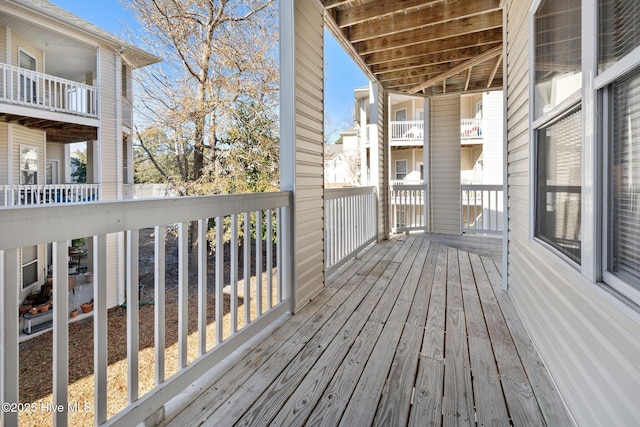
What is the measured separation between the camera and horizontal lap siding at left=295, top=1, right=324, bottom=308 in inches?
97.0

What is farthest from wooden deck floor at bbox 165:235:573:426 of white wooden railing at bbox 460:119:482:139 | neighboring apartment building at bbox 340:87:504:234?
white wooden railing at bbox 460:119:482:139

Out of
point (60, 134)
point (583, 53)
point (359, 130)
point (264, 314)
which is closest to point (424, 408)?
point (264, 314)

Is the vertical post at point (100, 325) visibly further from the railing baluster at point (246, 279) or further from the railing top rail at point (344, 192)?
the railing top rail at point (344, 192)

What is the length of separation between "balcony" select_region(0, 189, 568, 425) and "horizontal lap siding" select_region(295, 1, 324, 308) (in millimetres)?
208

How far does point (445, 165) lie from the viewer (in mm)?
6324

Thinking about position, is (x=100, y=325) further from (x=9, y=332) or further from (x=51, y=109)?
(x=51, y=109)

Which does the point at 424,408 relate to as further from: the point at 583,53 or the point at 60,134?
the point at 60,134

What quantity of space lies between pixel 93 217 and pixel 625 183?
169cm

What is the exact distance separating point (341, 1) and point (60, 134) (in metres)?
3.00

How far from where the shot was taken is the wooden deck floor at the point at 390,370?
1313 mm

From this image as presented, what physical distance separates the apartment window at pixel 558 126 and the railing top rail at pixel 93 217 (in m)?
1.68

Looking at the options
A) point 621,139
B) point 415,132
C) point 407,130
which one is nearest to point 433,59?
point 621,139

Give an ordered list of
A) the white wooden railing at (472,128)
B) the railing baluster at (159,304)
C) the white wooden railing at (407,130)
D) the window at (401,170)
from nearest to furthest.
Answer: the railing baluster at (159,304) < the white wooden railing at (472,128) < the white wooden railing at (407,130) < the window at (401,170)

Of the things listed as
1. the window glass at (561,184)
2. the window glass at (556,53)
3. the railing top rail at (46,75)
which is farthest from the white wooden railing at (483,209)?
the railing top rail at (46,75)
